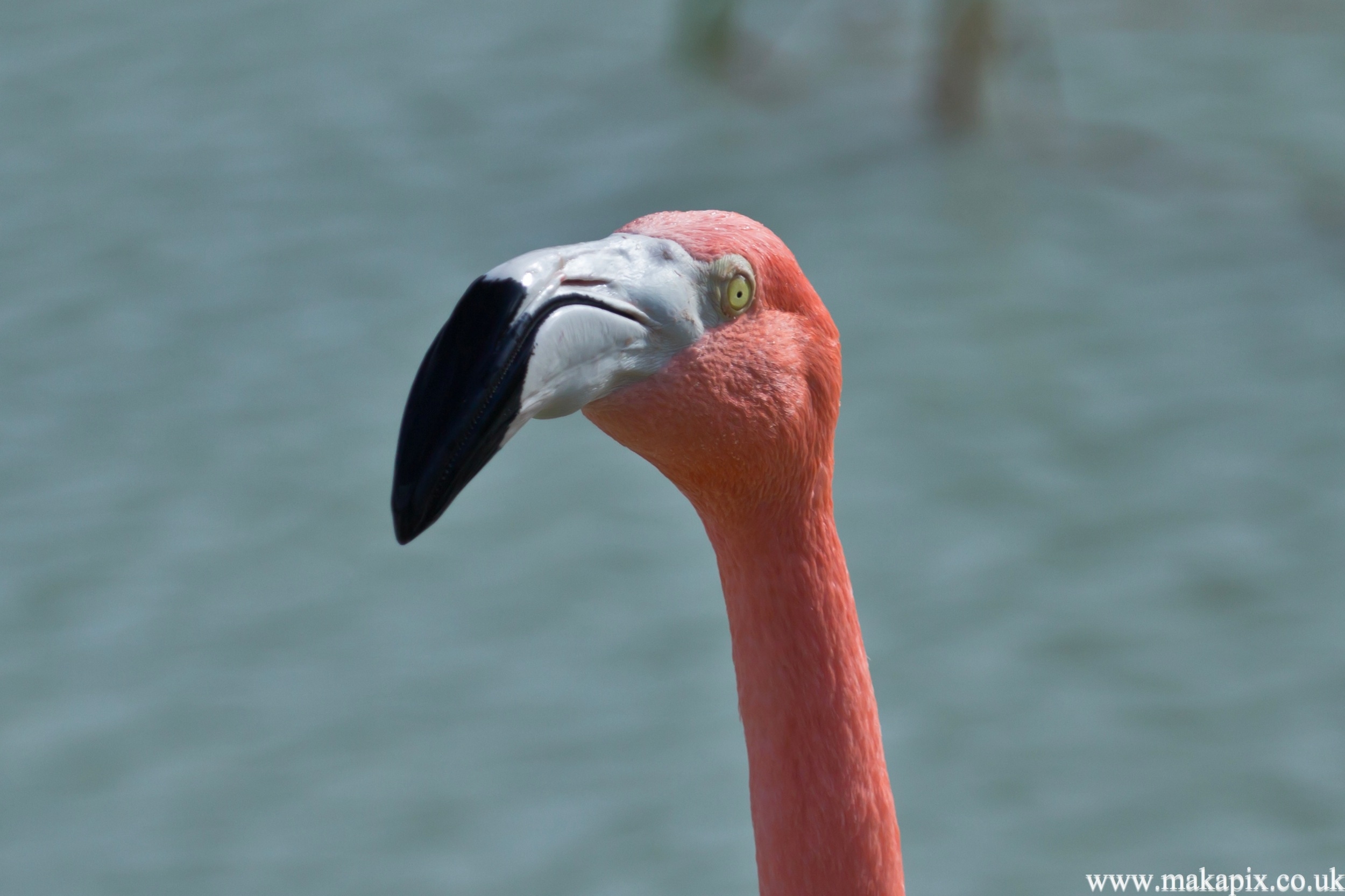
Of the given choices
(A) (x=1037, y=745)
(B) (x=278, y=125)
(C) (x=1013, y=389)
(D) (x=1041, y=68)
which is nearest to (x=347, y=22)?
(B) (x=278, y=125)

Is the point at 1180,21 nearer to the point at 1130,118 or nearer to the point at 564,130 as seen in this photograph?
the point at 1130,118

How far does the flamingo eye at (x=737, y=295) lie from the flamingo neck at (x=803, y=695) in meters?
0.40

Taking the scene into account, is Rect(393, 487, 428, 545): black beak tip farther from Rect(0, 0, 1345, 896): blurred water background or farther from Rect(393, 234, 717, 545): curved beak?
Rect(0, 0, 1345, 896): blurred water background

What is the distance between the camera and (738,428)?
2.90 meters

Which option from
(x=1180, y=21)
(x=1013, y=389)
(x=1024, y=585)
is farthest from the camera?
(x=1180, y=21)

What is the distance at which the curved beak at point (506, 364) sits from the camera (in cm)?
Answer: 249

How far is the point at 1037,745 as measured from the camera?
7062 millimetres

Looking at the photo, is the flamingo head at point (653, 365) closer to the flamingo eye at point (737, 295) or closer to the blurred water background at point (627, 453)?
the flamingo eye at point (737, 295)

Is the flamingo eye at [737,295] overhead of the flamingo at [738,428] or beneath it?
overhead

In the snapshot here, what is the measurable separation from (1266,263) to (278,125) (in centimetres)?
617

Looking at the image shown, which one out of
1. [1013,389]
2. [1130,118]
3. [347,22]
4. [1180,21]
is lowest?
[1013,389]

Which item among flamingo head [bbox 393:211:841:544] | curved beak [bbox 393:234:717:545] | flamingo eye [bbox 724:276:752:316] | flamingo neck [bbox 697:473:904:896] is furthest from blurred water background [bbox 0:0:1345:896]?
curved beak [bbox 393:234:717:545]

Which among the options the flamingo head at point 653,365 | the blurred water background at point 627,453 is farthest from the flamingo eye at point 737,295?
the blurred water background at point 627,453

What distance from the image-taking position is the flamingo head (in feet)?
8.21
